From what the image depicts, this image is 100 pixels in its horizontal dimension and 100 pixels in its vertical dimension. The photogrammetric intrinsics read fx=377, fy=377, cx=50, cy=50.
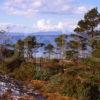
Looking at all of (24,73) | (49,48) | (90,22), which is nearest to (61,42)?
(49,48)

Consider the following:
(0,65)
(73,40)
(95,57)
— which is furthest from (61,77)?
(73,40)

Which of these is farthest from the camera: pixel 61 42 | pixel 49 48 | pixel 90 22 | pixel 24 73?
pixel 49 48

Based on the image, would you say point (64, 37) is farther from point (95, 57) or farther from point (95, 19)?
point (95, 57)

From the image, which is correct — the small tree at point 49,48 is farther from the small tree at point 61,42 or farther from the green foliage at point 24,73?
the green foliage at point 24,73

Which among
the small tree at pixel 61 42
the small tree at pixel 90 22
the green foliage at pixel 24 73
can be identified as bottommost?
the green foliage at pixel 24 73

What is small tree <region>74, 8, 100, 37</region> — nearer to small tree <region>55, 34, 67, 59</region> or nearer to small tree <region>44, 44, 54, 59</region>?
small tree <region>55, 34, 67, 59</region>

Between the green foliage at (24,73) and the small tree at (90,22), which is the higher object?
the small tree at (90,22)

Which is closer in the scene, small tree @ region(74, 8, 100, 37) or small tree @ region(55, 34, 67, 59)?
small tree @ region(74, 8, 100, 37)

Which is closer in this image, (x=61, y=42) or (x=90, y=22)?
(x=90, y=22)

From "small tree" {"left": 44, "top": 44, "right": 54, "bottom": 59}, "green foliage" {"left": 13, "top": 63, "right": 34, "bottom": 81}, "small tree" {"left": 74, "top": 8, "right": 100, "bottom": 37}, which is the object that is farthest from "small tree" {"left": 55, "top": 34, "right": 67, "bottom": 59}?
"green foliage" {"left": 13, "top": 63, "right": 34, "bottom": 81}

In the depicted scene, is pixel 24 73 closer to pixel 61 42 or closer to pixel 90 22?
pixel 90 22

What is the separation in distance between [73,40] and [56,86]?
26.9 m

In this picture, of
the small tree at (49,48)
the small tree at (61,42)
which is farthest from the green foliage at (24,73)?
the small tree at (49,48)

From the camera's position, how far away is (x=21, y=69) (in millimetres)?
25172
